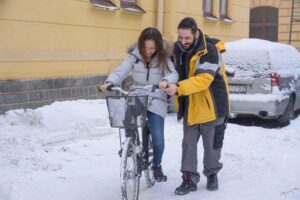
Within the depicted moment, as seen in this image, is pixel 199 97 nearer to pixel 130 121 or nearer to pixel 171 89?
pixel 171 89

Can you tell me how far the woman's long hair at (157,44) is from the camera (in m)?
5.29

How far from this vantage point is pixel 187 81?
17.0ft

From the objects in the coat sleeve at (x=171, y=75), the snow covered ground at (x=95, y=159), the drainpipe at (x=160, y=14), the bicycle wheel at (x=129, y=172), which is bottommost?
the snow covered ground at (x=95, y=159)

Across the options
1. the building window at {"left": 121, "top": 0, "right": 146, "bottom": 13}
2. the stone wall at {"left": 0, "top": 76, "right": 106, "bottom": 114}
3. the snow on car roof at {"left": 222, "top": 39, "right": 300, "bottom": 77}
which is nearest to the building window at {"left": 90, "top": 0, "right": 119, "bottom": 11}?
the building window at {"left": 121, "top": 0, "right": 146, "bottom": 13}

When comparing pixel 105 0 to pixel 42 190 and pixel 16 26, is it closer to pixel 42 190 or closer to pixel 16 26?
pixel 16 26

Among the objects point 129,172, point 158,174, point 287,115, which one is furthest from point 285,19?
point 129,172

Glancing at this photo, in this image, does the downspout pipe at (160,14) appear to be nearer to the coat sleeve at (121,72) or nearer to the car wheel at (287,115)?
the car wheel at (287,115)

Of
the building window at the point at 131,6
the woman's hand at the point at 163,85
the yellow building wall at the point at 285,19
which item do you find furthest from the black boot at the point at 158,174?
the yellow building wall at the point at 285,19

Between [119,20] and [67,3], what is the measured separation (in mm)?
1780

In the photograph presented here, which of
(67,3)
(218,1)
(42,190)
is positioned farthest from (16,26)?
(218,1)

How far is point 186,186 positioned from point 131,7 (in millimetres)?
6543

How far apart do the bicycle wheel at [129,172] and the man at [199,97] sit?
26.7 inches

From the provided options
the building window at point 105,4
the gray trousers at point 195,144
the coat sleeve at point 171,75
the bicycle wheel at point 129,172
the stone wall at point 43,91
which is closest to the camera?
the bicycle wheel at point 129,172

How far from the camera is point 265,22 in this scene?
27.6 metres
